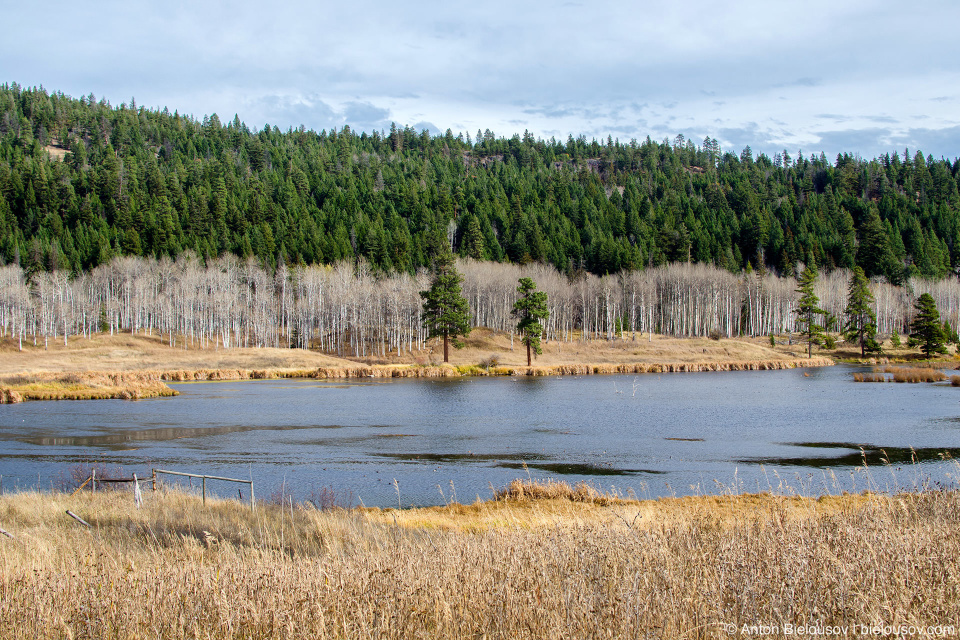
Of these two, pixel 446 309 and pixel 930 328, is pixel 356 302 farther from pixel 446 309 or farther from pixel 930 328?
pixel 930 328

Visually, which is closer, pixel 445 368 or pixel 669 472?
pixel 669 472

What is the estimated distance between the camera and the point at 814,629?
204 inches

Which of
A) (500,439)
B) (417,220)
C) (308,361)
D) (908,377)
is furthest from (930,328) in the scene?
(417,220)

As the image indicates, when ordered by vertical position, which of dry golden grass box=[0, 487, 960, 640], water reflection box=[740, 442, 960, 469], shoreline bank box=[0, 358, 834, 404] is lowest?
shoreline bank box=[0, 358, 834, 404]

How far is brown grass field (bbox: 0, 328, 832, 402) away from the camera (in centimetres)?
5622

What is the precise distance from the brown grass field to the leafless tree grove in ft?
20.9

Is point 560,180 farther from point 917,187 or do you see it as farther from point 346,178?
point 917,187

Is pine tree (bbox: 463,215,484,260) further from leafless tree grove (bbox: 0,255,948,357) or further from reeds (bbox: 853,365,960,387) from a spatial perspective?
reeds (bbox: 853,365,960,387)

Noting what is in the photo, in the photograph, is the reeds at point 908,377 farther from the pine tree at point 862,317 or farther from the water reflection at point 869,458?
the water reflection at point 869,458

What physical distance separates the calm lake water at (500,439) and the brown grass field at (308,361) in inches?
402

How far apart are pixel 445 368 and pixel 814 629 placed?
235ft

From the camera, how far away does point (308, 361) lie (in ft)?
268

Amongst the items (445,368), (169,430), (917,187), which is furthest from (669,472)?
(917,187)

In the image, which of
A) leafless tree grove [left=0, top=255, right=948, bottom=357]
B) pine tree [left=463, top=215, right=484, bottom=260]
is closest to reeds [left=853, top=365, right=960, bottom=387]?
leafless tree grove [left=0, top=255, right=948, bottom=357]
